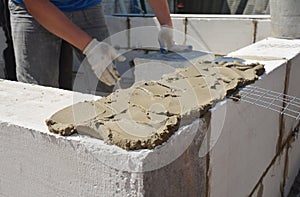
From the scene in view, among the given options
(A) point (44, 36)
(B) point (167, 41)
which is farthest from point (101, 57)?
(B) point (167, 41)

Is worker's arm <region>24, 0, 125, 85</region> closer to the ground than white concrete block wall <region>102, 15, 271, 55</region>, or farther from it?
farther from it

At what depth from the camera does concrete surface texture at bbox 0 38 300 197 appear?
3.69 feet

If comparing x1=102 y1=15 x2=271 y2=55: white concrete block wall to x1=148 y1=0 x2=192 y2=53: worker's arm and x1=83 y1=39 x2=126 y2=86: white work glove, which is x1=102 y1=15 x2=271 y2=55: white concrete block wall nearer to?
x1=148 y1=0 x2=192 y2=53: worker's arm

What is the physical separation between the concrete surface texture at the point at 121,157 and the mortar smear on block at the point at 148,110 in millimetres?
26

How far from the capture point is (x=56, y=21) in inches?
73.6

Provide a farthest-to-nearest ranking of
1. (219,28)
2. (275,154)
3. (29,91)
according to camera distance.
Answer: (219,28)
(275,154)
(29,91)

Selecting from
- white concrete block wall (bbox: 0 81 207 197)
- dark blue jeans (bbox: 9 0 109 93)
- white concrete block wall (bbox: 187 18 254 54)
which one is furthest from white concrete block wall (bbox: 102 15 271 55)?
white concrete block wall (bbox: 0 81 207 197)

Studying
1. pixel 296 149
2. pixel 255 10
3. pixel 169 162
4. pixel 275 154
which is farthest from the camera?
pixel 255 10

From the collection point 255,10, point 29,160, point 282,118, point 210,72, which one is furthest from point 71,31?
point 255,10

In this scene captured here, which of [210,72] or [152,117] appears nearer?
[152,117]

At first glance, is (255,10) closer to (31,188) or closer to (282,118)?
(282,118)

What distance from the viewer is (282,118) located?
235cm

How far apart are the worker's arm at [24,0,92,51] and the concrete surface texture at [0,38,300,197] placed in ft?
1.13

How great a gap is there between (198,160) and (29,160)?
54 centimetres
